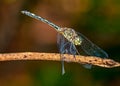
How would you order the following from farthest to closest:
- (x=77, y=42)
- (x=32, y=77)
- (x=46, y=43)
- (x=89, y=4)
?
(x=46, y=43)
(x=32, y=77)
(x=89, y=4)
(x=77, y=42)

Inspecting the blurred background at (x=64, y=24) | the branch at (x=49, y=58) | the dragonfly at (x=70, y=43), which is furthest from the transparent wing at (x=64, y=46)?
the blurred background at (x=64, y=24)

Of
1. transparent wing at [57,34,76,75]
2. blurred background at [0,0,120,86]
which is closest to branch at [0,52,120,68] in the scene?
transparent wing at [57,34,76,75]

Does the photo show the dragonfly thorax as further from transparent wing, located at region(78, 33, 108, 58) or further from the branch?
the branch

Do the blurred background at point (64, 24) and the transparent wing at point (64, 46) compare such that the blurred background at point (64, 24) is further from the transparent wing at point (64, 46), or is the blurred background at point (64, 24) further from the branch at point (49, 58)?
the branch at point (49, 58)

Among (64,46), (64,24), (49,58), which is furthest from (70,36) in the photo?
(64,24)

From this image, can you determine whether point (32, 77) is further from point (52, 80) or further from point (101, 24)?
point (101, 24)

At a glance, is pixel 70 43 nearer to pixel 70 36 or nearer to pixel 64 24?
pixel 70 36

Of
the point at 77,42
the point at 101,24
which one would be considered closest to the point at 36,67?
the point at 101,24
